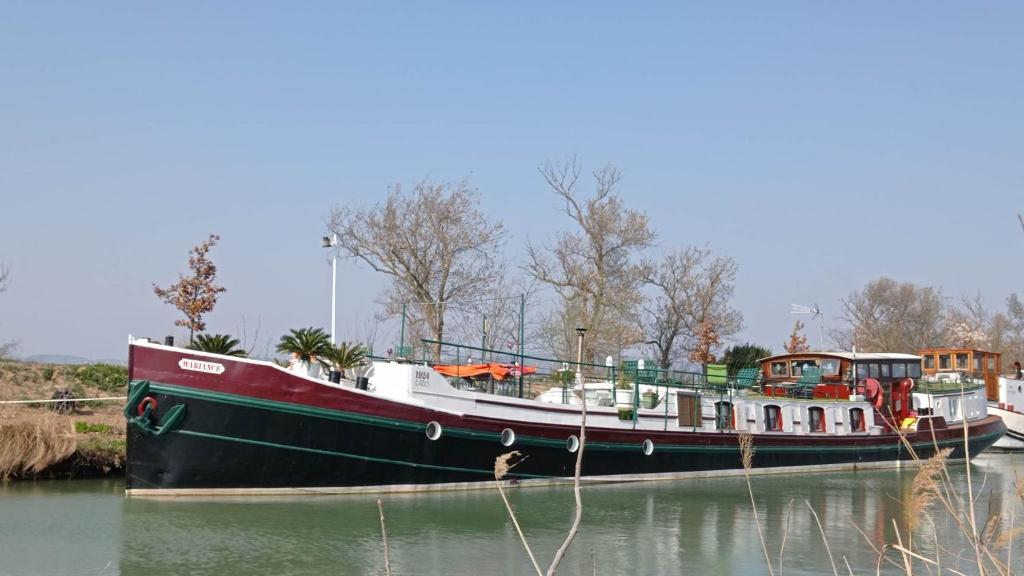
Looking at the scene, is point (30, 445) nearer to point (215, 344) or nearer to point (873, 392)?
point (215, 344)

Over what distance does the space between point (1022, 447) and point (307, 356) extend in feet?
116

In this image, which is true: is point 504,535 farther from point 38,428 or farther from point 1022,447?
point 1022,447

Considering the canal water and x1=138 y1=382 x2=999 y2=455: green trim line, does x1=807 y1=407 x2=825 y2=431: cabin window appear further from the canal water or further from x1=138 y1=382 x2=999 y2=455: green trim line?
the canal water

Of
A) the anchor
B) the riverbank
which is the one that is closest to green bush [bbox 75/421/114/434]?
the riverbank

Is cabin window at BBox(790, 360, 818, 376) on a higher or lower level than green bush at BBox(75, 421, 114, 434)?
higher

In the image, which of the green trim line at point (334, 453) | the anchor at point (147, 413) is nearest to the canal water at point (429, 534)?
the green trim line at point (334, 453)

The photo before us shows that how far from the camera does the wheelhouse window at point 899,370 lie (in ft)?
110

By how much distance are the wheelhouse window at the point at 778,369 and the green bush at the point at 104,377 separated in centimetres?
2219

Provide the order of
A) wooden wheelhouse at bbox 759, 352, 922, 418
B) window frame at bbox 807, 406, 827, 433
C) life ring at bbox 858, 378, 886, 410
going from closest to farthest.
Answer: window frame at bbox 807, 406, 827, 433 → life ring at bbox 858, 378, 886, 410 → wooden wheelhouse at bbox 759, 352, 922, 418

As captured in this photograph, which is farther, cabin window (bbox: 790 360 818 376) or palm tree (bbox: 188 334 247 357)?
cabin window (bbox: 790 360 818 376)

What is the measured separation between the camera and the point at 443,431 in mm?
21234

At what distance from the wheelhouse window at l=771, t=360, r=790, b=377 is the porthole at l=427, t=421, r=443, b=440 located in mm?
18005

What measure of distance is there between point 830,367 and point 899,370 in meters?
2.24

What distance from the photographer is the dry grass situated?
20.8m
